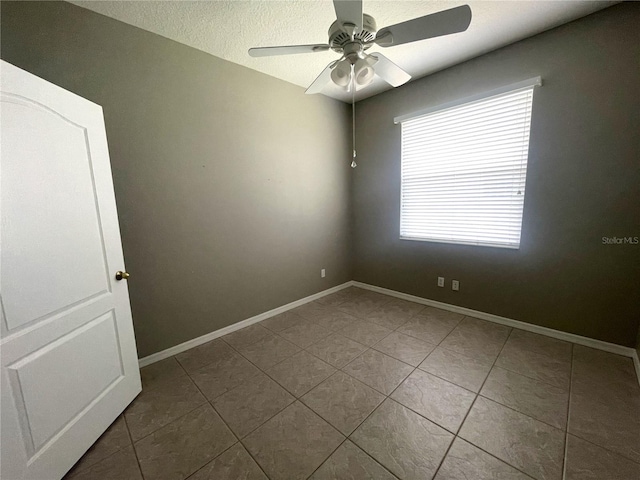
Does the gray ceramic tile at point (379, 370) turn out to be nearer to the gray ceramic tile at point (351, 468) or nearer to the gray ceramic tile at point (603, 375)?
the gray ceramic tile at point (351, 468)

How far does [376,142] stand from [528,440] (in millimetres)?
3179

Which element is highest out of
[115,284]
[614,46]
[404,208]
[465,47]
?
[465,47]

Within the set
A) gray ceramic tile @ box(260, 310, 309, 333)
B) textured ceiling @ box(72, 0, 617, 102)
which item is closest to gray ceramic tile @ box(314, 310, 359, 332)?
gray ceramic tile @ box(260, 310, 309, 333)

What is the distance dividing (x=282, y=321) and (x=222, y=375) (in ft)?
3.09

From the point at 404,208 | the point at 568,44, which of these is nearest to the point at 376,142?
the point at 404,208

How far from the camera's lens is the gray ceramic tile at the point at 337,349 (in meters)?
2.08

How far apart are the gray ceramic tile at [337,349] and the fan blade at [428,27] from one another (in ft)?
7.44

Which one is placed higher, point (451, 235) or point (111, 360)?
point (451, 235)

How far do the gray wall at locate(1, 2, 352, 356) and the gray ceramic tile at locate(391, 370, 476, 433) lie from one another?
1728 mm

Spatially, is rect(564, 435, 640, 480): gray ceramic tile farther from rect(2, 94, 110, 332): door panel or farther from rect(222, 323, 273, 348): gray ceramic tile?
Answer: rect(2, 94, 110, 332): door panel

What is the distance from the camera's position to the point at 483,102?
245 cm

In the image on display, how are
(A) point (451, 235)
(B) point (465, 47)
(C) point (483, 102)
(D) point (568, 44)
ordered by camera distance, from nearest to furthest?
(D) point (568, 44)
(B) point (465, 47)
(C) point (483, 102)
(A) point (451, 235)

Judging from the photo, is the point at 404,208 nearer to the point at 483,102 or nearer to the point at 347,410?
the point at 483,102

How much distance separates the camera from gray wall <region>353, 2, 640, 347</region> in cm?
188
